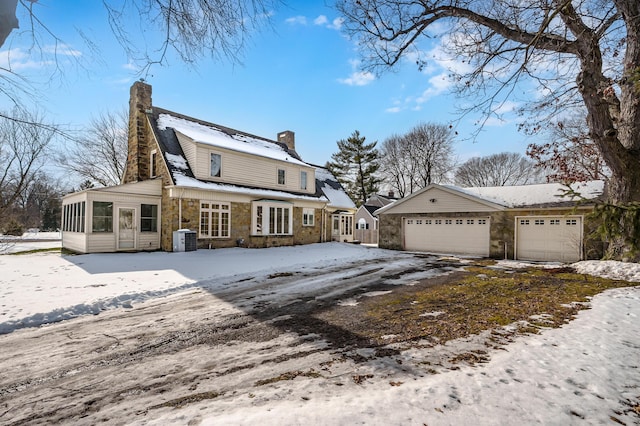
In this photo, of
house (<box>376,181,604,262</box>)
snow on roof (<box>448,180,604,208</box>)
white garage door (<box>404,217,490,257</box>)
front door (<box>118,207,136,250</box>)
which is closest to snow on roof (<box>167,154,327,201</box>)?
front door (<box>118,207,136,250</box>)

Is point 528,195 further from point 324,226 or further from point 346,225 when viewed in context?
point 346,225

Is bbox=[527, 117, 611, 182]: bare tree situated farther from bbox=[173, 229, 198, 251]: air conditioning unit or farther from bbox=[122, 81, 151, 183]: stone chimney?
bbox=[122, 81, 151, 183]: stone chimney

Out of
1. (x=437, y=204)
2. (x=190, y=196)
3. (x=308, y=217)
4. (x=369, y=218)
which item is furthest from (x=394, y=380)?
(x=369, y=218)

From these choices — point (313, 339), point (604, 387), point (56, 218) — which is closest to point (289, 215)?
point (313, 339)

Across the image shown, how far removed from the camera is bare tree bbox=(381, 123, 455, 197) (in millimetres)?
33969

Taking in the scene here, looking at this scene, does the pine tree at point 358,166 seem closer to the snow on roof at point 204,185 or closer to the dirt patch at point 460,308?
the snow on roof at point 204,185

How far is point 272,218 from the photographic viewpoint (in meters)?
17.3

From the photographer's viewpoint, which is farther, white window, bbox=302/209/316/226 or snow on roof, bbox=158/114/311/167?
white window, bbox=302/209/316/226

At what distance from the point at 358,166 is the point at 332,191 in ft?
56.6

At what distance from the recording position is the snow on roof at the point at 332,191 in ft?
75.3

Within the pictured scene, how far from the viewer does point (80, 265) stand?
32.6 ft

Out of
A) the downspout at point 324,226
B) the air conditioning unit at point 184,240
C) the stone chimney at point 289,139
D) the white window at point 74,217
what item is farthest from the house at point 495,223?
the white window at point 74,217

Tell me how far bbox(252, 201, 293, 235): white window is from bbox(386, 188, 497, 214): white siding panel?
6.32m

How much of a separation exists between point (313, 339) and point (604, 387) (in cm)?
301
